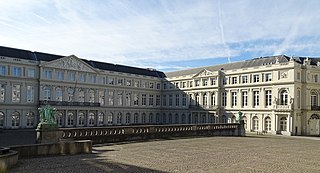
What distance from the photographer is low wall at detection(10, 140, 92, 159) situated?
50.6ft

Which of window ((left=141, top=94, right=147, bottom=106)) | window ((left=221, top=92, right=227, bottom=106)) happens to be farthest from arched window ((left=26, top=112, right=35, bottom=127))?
window ((left=221, top=92, right=227, bottom=106))

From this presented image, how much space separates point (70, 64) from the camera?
55.9 meters

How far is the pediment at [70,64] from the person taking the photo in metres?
53.6

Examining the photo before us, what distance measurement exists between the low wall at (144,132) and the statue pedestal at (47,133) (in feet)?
4.31

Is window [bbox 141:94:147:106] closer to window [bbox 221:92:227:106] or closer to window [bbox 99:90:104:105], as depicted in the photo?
window [bbox 99:90:104:105]

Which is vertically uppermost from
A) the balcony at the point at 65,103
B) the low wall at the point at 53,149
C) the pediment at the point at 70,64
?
the pediment at the point at 70,64

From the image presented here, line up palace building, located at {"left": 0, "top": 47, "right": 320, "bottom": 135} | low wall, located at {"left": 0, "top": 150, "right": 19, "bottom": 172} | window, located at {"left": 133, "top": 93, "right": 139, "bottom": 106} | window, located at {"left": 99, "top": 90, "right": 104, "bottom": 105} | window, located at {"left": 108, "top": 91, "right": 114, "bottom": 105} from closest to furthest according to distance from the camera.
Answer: low wall, located at {"left": 0, "top": 150, "right": 19, "bottom": 172}, palace building, located at {"left": 0, "top": 47, "right": 320, "bottom": 135}, window, located at {"left": 99, "top": 90, "right": 104, "bottom": 105}, window, located at {"left": 108, "top": 91, "right": 114, "bottom": 105}, window, located at {"left": 133, "top": 93, "right": 139, "bottom": 106}

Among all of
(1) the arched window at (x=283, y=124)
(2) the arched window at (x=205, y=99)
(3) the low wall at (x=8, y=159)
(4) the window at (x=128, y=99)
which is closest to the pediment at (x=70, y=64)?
(4) the window at (x=128, y=99)

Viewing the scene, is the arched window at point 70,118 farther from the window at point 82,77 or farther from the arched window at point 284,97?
the arched window at point 284,97

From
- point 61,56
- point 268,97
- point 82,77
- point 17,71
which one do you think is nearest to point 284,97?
point 268,97


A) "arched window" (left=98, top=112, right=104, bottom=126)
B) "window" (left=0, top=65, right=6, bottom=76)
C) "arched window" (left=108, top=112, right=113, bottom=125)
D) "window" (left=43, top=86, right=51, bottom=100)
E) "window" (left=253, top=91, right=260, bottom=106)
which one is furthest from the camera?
"arched window" (left=108, top=112, right=113, bottom=125)

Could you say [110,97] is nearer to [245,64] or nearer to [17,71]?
[17,71]

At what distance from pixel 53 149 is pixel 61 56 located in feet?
143

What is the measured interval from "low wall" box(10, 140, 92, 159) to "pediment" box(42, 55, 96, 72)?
38.1 meters
